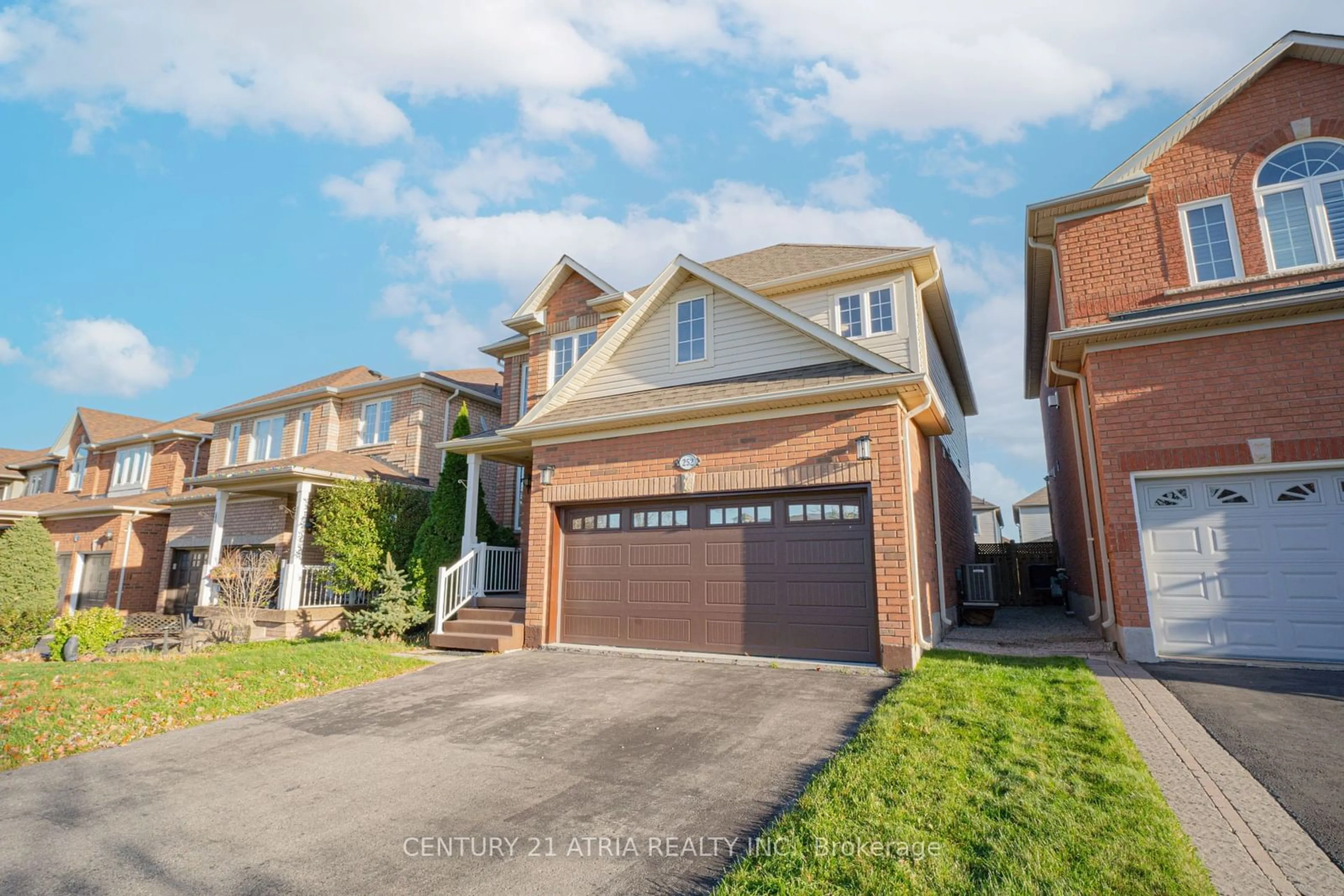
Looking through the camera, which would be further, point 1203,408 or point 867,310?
point 867,310

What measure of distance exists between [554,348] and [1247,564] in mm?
12962

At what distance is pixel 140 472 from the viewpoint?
24.2 m

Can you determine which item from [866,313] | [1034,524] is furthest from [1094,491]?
[1034,524]

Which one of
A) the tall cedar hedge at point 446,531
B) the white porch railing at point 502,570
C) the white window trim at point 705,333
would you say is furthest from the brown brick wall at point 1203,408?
the tall cedar hedge at point 446,531

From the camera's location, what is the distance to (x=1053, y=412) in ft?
52.6

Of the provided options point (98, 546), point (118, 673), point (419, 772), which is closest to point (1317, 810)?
point (419, 772)

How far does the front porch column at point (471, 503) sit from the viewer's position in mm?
12914

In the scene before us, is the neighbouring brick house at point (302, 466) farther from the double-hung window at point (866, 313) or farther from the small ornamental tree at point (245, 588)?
the double-hung window at point (866, 313)

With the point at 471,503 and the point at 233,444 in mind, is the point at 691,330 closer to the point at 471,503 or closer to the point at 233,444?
the point at 471,503

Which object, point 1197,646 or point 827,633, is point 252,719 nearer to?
point 827,633

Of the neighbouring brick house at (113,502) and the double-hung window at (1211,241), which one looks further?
the neighbouring brick house at (113,502)

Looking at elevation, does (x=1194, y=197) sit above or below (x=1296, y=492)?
above

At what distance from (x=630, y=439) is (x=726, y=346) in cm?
231

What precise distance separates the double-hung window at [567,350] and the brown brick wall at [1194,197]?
9494 millimetres
